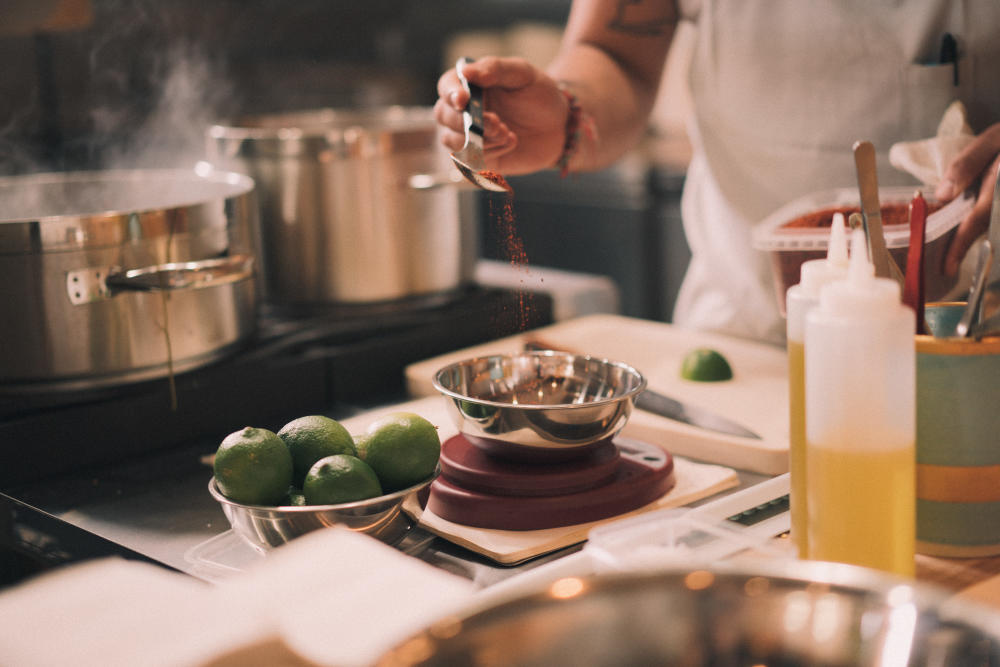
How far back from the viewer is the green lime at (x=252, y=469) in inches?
32.1

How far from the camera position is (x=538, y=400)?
1.04 metres

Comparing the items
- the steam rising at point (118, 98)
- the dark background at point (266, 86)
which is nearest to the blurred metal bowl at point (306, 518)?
the dark background at point (266, 86)

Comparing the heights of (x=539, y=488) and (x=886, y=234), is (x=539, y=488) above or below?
below

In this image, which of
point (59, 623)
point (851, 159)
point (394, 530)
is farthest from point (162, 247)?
point (851, 159)

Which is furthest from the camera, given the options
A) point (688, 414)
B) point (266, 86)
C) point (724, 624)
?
point (266, 86)

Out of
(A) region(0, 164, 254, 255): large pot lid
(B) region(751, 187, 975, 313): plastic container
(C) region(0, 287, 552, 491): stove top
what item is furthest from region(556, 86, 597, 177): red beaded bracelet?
(A) region(0, 164, 254, 255): large pot lid

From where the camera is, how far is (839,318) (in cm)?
66

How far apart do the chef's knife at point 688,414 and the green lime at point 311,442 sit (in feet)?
1.16

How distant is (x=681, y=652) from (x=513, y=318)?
0.59 meters

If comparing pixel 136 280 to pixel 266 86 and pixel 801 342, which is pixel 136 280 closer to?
pixel 801 342

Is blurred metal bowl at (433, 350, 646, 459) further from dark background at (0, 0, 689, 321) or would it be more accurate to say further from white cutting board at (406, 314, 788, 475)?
dark background at (0, 0, 689, 321)

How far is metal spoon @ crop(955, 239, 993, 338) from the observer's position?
737 millimetres

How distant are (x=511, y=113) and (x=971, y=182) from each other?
0.52 metres

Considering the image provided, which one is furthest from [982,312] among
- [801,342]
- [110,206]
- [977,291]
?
[110,206]
